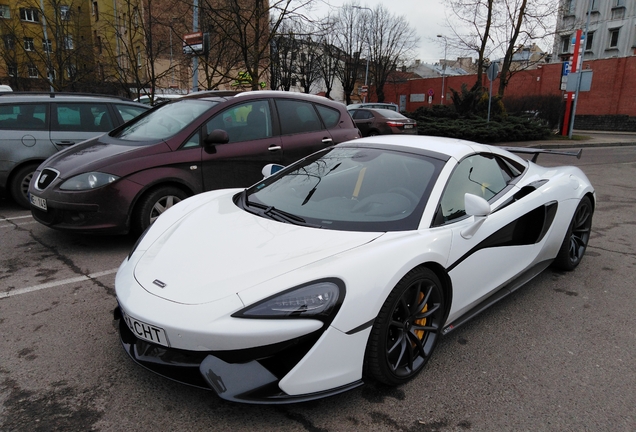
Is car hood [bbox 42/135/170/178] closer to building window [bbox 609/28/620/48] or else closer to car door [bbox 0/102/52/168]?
car door [bbox 0/102/52/168]

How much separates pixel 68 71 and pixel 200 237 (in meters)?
16.4

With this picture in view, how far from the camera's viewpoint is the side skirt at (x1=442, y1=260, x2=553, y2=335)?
275 centimetres

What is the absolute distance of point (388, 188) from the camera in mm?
2947

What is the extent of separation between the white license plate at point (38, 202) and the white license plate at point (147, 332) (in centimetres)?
285

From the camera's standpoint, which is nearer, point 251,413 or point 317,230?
point 251,413

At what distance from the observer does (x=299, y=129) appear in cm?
595

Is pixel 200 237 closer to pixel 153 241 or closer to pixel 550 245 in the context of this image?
pixel 153 241

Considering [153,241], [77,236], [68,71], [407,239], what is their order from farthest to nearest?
[68,71] → [77,236] → [153,241] → [407,239]

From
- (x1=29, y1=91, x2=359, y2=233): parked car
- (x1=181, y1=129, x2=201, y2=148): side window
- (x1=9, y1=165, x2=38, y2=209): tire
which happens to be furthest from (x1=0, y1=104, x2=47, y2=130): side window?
(x1=181, y1=129, x2=201, y2=148): side window

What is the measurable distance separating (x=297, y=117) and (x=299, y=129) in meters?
0.17

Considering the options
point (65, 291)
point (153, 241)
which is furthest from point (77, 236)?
point (153, 241)

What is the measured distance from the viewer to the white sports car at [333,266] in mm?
1979

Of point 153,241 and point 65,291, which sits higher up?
point 153,241

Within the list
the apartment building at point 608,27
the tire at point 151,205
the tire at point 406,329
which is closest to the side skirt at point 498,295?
the tire at point 406,329
